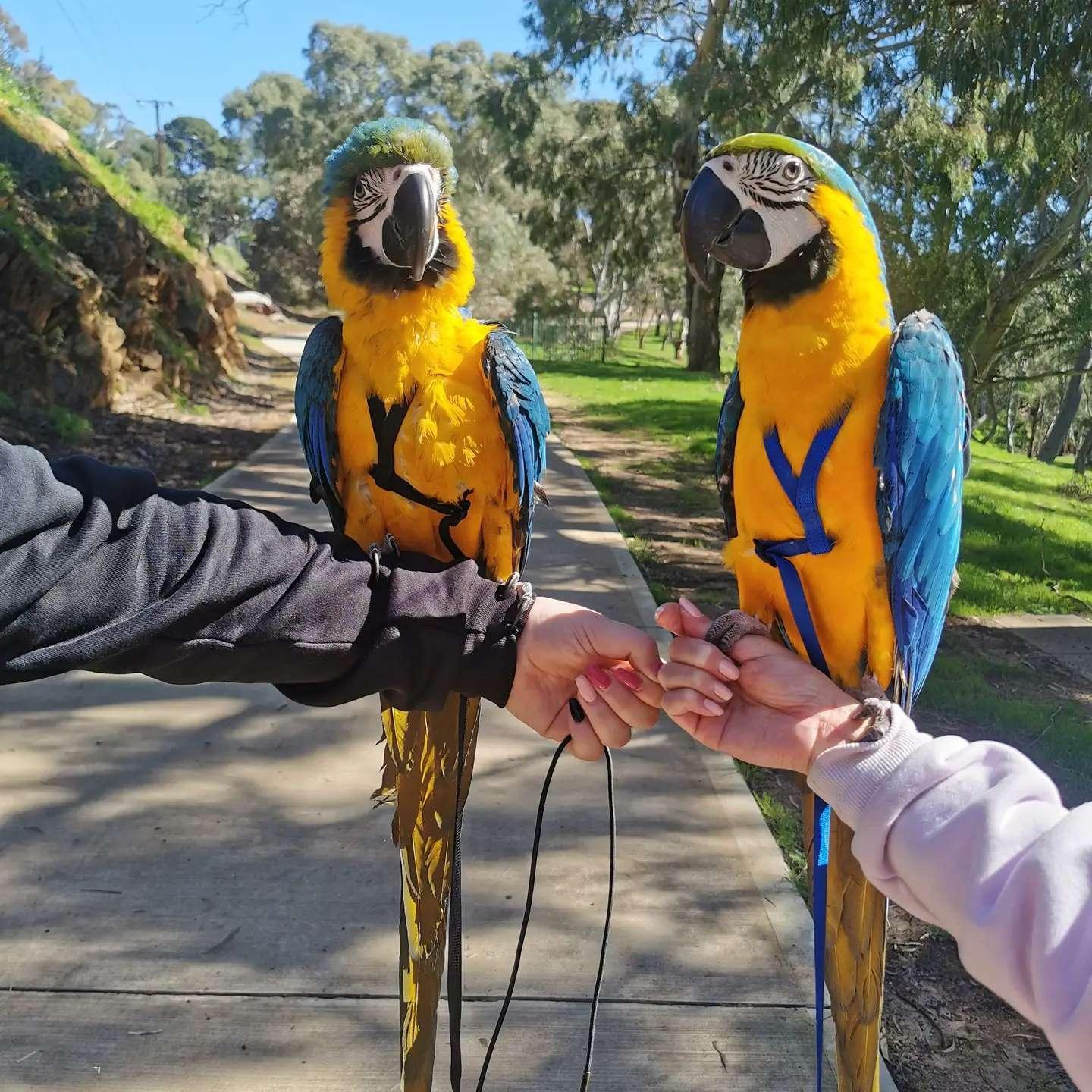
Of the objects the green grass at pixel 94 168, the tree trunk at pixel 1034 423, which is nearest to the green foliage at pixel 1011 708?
the green grass at pixel 94 168

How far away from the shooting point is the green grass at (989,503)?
5395mm

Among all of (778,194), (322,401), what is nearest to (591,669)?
(322,401)

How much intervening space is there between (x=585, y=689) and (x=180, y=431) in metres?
8.15

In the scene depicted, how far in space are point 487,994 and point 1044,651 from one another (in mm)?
3605

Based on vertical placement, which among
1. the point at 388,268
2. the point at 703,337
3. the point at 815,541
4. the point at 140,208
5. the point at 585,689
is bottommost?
the point at 585,689

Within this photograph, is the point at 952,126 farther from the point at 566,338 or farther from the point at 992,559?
the point at 566,338

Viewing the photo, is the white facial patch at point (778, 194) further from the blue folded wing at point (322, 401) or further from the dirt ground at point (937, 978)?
the dirt ground at point (937, 978)

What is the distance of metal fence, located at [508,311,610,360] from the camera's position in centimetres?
2677

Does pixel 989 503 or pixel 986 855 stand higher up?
pixel 986 855

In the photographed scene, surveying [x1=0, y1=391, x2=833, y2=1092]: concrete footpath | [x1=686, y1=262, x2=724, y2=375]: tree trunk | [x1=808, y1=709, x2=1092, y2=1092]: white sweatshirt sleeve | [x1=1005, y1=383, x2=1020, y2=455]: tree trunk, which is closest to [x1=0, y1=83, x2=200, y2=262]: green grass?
[x1=0, y1=391, x2=833, y2=1092]: concrete footpath

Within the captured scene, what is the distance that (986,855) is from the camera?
33.1 inches

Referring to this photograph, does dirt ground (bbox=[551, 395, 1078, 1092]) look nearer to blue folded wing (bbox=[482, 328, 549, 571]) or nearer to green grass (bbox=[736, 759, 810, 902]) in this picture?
green grass (bbox=[736, 759, 810, 902])

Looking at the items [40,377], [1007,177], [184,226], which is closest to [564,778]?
[1007,177]

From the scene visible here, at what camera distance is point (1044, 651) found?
4.46 metres
